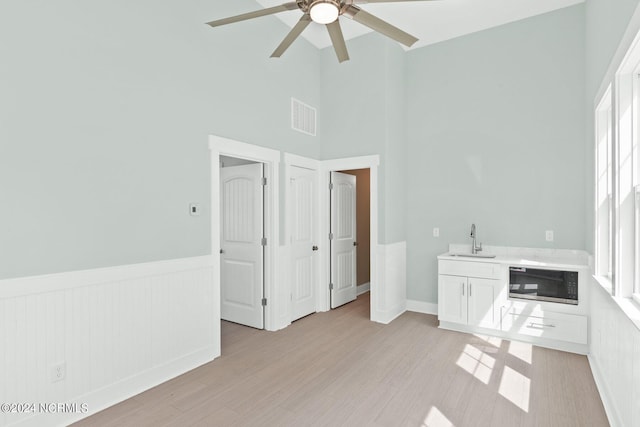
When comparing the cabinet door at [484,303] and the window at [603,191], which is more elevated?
the window at [603,191]

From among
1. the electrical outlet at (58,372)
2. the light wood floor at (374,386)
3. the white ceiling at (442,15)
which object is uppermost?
the white ceiling at (442,15)

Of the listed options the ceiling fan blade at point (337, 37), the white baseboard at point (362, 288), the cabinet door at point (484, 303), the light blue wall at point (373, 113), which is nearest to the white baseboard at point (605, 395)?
the cabinet door at point (484, 303)

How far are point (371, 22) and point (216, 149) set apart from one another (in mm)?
1875

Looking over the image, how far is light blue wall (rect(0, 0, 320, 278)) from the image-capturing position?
2123 millimetres

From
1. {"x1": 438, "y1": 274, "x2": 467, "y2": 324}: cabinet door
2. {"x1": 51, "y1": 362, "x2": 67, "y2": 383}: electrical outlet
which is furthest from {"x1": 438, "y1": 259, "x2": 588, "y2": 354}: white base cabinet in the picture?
{"x1": 51, "y1": 362, "x2": 67, "y2": 383}: electrical outlet

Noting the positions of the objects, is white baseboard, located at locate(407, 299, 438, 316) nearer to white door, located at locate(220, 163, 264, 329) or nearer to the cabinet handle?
the cabinet handle

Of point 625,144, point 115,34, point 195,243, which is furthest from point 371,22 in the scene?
point 195,243

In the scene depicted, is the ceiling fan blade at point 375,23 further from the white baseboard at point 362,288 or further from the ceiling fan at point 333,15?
the white baseboard at point 362,288

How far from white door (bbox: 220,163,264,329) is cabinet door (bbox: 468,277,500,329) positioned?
2.49m

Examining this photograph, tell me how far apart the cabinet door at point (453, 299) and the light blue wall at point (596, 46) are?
4.41 feet

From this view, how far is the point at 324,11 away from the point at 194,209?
6.64ft

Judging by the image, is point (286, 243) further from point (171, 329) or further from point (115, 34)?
point (115, 34)

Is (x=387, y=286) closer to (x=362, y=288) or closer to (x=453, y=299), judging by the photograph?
(x=453, y=299)

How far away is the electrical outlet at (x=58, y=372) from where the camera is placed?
7.38 ft
